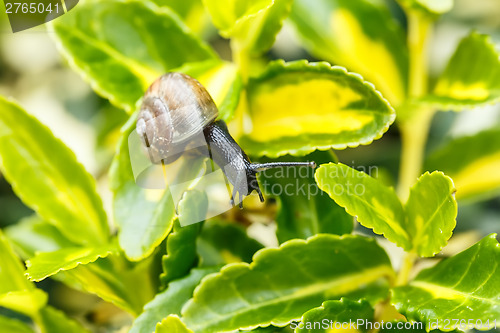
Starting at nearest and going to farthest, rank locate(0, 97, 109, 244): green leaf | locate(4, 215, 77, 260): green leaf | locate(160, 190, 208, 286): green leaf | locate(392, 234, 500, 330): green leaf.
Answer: locate(392, 234, 500, 330): green leaf
locate(160, 190, 208, 286): green leaf
locate(0, 97, 109, 244): green leaf
locate(4, 215, 77, 260): green leaf

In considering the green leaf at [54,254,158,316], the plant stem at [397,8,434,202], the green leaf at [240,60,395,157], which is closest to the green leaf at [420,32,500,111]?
the plant stem at [397,8,434,202]

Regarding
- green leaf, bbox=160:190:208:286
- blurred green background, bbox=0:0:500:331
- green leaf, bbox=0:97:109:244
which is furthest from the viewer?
blurred green background, bbox=0:0:500:331

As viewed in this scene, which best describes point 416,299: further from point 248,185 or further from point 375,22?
point 375,22

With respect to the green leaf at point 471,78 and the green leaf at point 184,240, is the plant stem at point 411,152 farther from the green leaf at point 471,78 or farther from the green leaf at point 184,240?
the green leaf at point 184,240

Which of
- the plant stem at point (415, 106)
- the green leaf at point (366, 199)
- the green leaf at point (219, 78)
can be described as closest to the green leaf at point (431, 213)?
the green leaf at point (366, 199)

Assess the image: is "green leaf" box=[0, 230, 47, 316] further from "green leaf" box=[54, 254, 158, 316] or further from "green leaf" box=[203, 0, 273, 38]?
"green leaf" box=[203, 0, 273, 38]

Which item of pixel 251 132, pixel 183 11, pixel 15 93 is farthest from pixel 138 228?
pixel 15 93

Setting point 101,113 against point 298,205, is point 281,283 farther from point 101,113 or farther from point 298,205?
point 101,113
